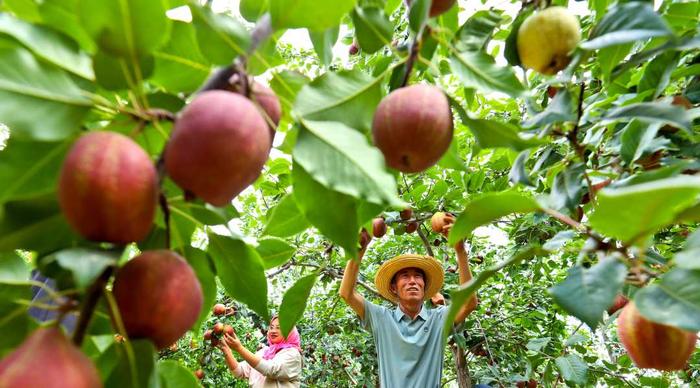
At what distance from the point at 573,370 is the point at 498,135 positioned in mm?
2128

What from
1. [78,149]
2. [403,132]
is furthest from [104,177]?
[403,132]

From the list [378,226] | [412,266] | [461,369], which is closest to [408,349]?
[412,266]

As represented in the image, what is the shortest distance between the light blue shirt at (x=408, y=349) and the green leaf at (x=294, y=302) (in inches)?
79.7

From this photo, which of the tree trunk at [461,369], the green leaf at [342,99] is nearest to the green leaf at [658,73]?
the green leaf at [342,99]

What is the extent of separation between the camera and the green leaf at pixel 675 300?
22.6 inches

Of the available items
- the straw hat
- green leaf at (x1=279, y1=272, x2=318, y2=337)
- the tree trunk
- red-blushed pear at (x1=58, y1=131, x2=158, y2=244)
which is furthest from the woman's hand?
red-blushed pear at (x1=58, y1=131, x2=158, y2=244)

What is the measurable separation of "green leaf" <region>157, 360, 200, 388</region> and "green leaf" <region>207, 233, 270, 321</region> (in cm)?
13

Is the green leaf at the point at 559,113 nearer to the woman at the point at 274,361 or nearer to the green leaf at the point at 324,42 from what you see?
the green leaf at the point at 324,42

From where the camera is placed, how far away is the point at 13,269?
0.61 m

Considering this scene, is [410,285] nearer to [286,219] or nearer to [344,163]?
[286,219]

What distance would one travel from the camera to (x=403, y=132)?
631 mm

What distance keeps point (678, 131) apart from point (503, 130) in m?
Result: 0.74

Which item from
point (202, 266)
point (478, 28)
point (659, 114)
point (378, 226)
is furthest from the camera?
point (378, 226)

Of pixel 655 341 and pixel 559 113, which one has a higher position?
pixel 559 113
